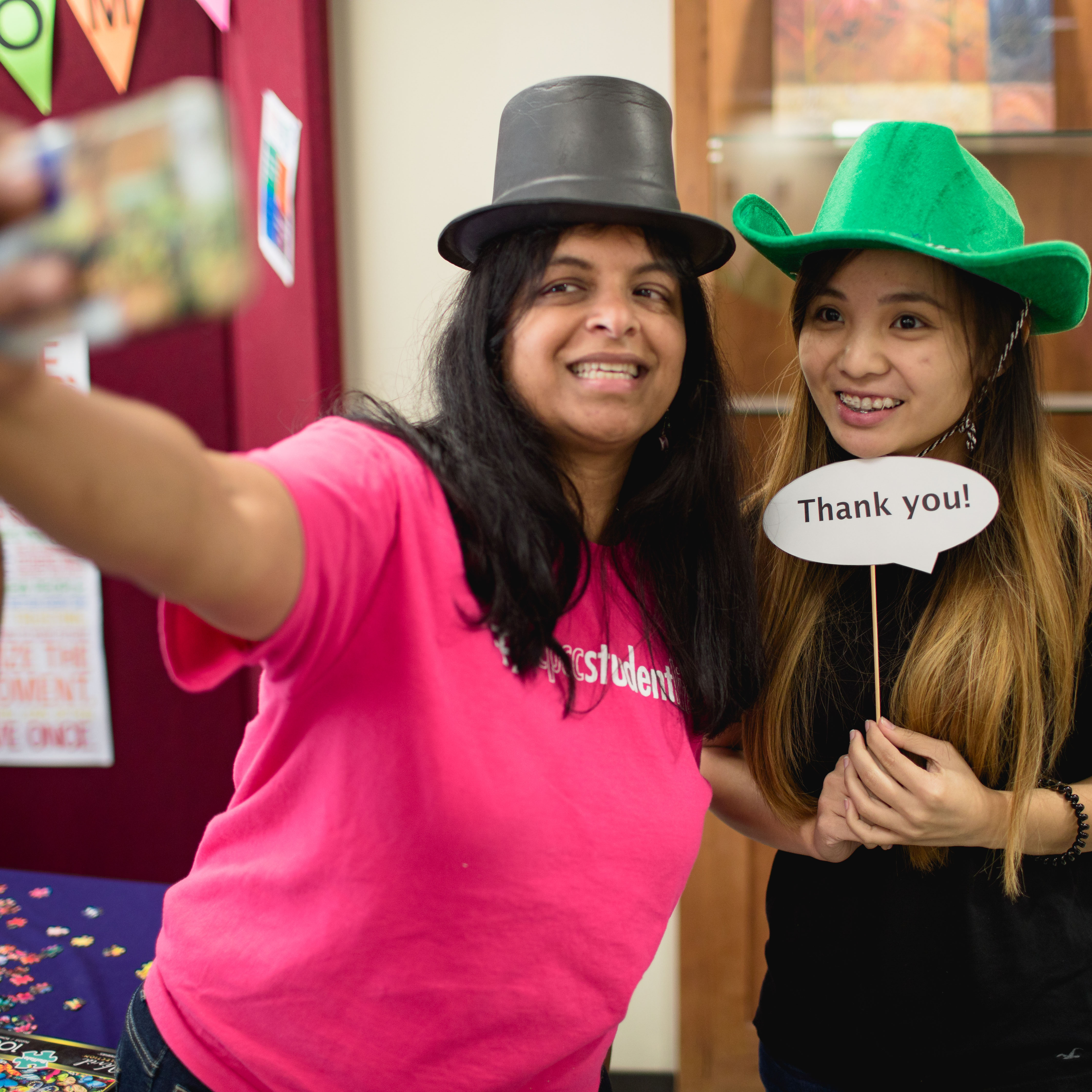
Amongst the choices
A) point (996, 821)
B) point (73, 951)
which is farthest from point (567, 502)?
point (73, 951)

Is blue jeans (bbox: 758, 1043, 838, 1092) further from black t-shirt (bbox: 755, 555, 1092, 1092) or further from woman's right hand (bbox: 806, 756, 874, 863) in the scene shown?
woman's right hand (bbox: 806, 756, 874, 863)

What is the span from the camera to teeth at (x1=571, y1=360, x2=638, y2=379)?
35.2 inches

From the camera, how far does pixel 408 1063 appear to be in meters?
0.75

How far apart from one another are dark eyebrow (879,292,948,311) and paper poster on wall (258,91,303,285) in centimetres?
130

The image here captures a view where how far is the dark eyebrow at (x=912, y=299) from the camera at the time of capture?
1.01m

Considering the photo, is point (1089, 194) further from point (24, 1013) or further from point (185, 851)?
point (185, 851)

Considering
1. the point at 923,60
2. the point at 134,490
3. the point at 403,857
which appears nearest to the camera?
the point at 134,490

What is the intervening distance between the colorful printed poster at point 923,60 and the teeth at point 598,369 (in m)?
1.00

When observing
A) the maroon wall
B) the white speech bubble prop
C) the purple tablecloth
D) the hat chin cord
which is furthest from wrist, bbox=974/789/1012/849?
the maroon wall

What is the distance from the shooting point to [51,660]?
2064 millimetres

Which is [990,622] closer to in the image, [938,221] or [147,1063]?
[938,221]

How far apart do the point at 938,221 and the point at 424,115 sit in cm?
128

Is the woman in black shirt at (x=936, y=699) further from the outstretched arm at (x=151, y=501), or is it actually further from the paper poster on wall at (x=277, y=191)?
the paper poster on wall at (x=277, y=191)

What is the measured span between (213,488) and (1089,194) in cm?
174
